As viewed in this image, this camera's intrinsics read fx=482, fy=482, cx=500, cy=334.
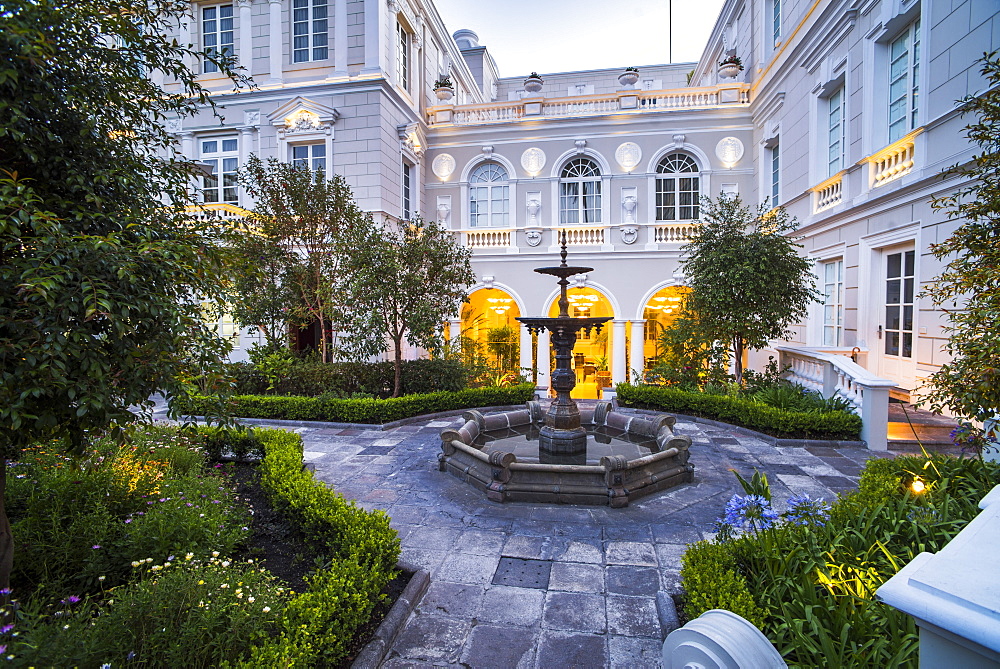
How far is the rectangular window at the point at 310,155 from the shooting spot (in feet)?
46.9

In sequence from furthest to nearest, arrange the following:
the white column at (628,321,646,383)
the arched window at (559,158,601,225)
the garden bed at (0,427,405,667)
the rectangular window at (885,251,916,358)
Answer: the arched window at (559,158,601,225)
the white column at (628,321,646,383)
the rectangular window at (885,251,916,358)
the garden bed at (0,427,405,667)

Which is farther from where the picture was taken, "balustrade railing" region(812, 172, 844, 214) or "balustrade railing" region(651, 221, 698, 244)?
"balustrade railing" region(651, 221, 698, 244)

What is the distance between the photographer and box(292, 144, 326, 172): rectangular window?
14294 millimetres

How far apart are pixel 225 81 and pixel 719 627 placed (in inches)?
711

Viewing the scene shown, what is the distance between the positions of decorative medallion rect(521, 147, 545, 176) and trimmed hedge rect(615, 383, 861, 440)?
8.22 meters

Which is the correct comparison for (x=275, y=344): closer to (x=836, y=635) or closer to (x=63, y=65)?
(x=63, y=65)

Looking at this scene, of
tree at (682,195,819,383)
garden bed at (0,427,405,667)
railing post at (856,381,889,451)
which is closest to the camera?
garden bed at (0,427,405,667)

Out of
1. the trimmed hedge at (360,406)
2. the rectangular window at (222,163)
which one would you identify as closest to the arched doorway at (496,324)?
the trimmed hedge at (360,406)

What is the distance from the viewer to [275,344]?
39.2ft

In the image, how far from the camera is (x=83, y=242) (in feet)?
7.46

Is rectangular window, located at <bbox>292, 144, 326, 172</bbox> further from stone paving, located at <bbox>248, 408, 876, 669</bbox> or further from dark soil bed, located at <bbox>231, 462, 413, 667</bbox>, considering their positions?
dark soil bed, located at <bbox>231, 462, 413, 667</bbox>

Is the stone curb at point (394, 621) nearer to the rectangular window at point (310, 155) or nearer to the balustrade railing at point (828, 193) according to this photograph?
the balustrade railing at point (828, 193)

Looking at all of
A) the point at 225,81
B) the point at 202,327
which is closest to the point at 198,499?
the point at 202,327

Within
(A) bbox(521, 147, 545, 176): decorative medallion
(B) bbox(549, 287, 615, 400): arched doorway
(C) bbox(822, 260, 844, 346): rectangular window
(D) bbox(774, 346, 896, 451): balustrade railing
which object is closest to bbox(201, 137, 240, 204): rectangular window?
(A) bbox(521, 147, 545, 176): decorative medallion
